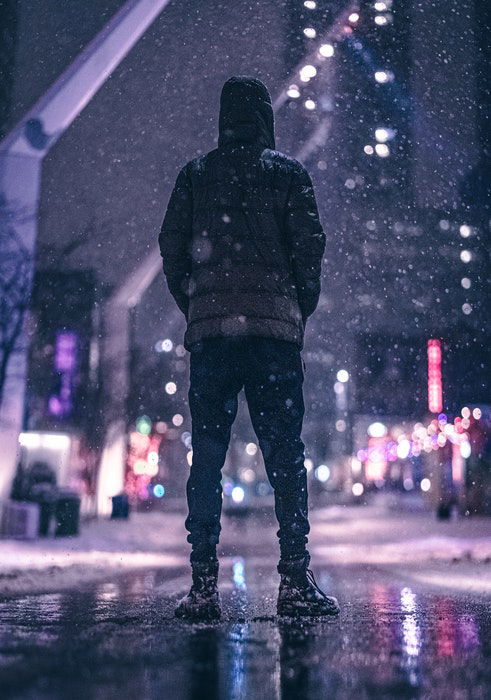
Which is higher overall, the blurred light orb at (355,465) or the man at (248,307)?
the blurred light orb at (355,465)

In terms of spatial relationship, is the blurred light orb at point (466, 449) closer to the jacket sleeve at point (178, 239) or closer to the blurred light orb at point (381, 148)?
the blurred light orb at point (381, 148)

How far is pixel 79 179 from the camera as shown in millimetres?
12078

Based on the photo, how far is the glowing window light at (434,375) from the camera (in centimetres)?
3694

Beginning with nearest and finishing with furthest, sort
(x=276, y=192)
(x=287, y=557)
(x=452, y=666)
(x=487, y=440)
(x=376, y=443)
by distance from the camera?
(x=452, y=666), (x=287, y=557), (x=276, y=192), (x=487, y=440), (x=376, y=443)

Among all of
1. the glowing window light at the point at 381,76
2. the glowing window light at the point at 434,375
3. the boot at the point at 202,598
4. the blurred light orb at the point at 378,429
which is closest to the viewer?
the boot at the point at 202,598

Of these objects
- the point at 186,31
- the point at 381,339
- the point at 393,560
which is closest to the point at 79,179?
the point at 186,31

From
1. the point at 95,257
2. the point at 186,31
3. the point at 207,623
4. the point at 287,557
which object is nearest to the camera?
the point at 207,623

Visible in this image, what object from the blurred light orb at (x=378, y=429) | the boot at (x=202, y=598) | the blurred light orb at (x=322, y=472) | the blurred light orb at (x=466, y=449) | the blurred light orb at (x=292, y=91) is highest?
the blurred light orb at (x=292, y=91)

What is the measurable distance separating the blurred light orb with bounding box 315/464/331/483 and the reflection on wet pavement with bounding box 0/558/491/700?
263ft

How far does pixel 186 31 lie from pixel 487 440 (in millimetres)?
22819

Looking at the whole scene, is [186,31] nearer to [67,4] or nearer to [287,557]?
[67,4]

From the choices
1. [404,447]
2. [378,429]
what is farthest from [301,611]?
[378,429]

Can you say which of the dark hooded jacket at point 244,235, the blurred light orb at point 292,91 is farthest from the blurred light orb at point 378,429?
the dark hooded jacket at point 244,235

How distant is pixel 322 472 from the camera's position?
82.5 m
